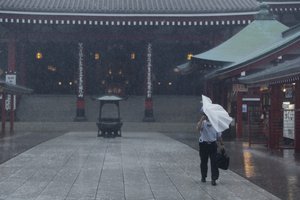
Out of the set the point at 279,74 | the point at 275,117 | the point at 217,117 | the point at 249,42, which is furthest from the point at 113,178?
the point at 249,42

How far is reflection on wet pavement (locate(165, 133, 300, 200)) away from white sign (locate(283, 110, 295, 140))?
4.21 ft

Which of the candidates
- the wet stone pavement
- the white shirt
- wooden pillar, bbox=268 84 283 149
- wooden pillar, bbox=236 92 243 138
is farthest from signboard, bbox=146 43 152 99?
the white shirt

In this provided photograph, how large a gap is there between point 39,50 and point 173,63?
9.57 metres

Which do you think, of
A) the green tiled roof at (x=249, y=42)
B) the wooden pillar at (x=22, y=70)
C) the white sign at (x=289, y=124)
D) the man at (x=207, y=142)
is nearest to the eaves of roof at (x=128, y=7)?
the wooden pillar at (x=22, y=70)

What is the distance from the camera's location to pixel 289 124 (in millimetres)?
21047

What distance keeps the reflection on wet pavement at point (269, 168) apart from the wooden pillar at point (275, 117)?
537mm

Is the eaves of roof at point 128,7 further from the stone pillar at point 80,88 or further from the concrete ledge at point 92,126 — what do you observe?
the concrete ledge at point 92,126

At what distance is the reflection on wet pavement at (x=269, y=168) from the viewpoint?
11086mm

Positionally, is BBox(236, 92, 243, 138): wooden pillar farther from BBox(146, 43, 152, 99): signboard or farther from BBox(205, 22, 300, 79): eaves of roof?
BBox(146, 43, 152, 99): signboard

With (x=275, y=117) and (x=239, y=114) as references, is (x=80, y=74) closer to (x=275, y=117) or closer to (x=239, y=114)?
(x=239, y=114)

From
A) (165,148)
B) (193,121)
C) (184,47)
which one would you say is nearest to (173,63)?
(184,47)

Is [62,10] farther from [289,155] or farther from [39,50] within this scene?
[289,155]

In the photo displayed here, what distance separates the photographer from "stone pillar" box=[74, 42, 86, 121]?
3469cm

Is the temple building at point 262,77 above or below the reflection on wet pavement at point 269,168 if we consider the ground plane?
above
